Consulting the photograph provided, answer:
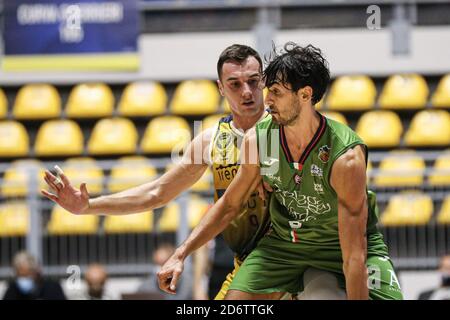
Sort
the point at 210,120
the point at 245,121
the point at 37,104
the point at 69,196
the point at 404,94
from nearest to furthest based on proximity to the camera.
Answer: the point at 69,196
the point at 245,121
the point at 210,120
the point at 404,94
the point at 37,104

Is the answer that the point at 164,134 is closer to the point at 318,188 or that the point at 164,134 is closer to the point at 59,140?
the point at 59,140

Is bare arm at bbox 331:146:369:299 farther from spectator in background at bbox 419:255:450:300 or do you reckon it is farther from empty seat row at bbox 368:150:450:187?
empty seat row at bbox 368:150:450:187

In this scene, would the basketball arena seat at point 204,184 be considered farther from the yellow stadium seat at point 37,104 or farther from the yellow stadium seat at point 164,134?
the yellow stadium seat at point 37,104

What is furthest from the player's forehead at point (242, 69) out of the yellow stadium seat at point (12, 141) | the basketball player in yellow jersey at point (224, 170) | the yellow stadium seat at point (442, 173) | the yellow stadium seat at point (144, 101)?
the yellow stadium seat at point (12, 141)

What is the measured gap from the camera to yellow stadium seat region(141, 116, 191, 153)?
1031 cm

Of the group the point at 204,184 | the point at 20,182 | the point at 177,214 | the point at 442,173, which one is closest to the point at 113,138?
the point at 20,182

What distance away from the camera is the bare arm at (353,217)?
381cm

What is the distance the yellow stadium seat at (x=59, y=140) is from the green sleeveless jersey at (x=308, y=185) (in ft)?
21.5

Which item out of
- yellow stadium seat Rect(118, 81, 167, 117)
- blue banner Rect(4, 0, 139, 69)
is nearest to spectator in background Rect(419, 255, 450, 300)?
yellow stadium seat Rect(118, 81, 167, 117)

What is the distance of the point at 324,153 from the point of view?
3.94 m

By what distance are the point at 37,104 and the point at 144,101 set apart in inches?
49.6

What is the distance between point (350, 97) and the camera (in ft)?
34.8

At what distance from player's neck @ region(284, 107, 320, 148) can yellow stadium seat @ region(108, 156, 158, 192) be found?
501 centimetres
